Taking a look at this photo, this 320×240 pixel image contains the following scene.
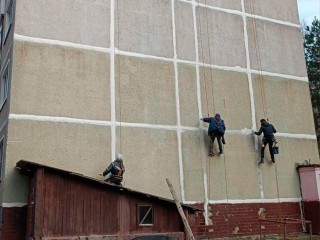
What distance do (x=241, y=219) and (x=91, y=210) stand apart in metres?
6.03

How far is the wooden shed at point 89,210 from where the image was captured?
10.9 m

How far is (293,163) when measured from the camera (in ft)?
54.6

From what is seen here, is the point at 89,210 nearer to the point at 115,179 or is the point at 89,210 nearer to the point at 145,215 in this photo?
the point at 115,179

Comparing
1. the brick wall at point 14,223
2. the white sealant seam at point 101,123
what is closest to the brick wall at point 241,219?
the white sealant seam at point 101,123

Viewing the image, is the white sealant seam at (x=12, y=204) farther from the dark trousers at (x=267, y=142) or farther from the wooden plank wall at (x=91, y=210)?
the dark trousers at (x=267, y=142)

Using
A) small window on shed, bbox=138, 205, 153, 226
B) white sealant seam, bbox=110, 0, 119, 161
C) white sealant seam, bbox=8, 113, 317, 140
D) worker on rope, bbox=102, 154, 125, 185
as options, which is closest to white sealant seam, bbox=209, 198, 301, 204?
white sealant seam, bbox=8, 113, 317, 140

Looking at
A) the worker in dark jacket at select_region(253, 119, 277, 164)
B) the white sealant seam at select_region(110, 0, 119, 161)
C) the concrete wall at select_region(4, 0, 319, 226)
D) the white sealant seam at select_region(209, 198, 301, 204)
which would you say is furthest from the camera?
the worker in dark jacket at select_region(253, 119, 277, 164)

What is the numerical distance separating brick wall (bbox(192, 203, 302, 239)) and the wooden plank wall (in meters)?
2.22

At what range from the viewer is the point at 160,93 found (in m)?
14.8

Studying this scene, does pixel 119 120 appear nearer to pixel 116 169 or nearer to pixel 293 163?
pixel 116 169

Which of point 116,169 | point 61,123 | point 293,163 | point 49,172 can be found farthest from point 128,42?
point 293,163

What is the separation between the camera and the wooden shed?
35.9ft

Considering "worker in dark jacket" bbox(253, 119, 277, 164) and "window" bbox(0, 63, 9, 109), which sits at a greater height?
"window" bbox(0, 63, 9, 109)

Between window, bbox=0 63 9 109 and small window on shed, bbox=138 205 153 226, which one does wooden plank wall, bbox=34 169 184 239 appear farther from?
window, bbox=0 63 9 109
